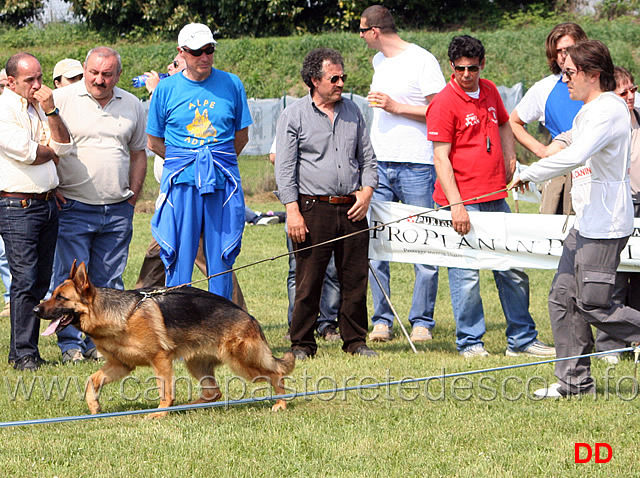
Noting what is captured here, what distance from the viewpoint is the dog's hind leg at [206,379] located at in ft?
19.0

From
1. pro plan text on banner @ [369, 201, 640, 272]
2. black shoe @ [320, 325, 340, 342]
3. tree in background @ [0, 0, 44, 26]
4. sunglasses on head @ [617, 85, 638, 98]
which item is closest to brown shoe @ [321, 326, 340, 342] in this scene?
black shoe @ [320, 325, 340, 342]

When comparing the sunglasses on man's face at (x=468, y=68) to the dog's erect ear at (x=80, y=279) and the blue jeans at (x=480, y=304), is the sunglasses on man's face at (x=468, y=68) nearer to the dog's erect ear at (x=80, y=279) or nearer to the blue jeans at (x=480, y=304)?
the blue jeans at (x=480, y=304)

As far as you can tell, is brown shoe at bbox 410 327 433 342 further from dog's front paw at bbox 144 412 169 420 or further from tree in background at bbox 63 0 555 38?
tree in background at bbox 63 0 555 38

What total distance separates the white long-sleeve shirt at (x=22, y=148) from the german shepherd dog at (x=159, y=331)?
1.52 meters

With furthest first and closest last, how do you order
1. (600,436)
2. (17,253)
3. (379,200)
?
(379,200) → (17,253) → (600,436)

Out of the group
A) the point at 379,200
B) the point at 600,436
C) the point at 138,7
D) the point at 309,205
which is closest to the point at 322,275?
the point at 309,205

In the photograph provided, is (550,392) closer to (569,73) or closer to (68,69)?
(569,73)

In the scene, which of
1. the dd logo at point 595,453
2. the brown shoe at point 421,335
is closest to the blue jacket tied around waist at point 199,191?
the brown shoe at point 421,335

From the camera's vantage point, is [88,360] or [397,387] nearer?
[397,387]

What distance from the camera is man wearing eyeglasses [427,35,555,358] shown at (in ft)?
22.4

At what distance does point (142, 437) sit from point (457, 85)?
3693mm

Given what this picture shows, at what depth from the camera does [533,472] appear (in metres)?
4.28

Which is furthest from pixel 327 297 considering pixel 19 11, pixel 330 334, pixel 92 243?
pixel 19 11

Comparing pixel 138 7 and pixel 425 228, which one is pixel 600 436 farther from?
pixel 138 7
